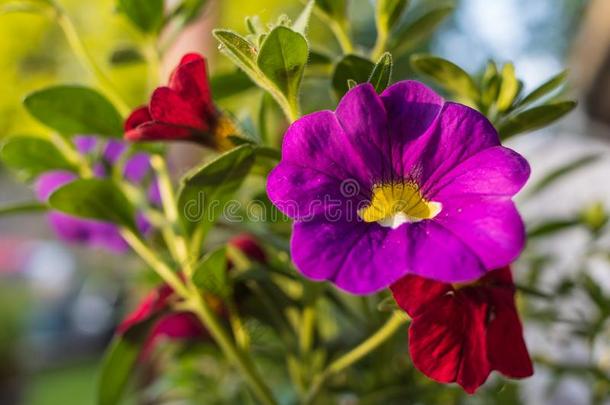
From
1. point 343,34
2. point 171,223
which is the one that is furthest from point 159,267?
point 343,34

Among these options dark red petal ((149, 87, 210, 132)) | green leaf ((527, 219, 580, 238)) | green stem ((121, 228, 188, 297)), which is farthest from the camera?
green leaf ((527, 219, 580, 238))

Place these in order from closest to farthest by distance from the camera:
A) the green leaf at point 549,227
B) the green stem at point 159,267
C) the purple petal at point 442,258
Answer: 1. the purple petal at point 442,258
2. the green stem at point 159,267
3. the green leaf at point 549,227

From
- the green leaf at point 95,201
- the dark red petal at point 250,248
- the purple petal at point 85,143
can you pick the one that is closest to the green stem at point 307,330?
the dark red petal at point 250,248

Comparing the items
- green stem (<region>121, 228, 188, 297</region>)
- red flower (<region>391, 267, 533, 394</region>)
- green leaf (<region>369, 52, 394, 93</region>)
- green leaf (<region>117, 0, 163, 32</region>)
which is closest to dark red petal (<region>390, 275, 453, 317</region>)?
red flower (<region>391, 267, 533, 394</region>)

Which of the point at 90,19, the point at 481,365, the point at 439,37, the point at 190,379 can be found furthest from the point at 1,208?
the point at 439,37

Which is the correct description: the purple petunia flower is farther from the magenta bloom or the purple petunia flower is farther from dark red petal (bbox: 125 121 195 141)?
the magenta bloom

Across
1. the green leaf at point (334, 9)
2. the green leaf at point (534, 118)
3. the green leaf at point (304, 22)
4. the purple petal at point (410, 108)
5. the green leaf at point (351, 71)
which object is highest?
the green leaf at point (304, 22)

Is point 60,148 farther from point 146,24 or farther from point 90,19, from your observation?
point 90,19

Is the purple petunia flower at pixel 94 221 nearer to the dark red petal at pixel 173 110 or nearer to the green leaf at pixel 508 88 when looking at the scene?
the dark red petal at pixel 173 110
